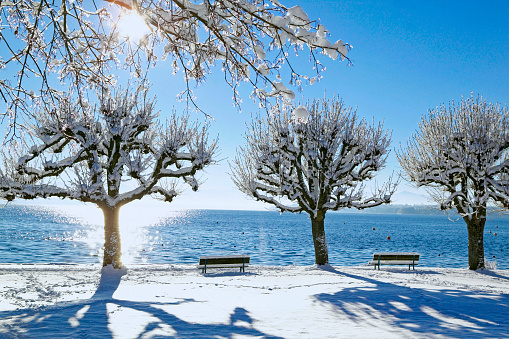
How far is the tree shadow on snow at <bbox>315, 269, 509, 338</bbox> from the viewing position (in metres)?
6.27

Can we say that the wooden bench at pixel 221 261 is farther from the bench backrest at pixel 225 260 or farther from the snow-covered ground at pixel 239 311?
the snow-covered ground at pixel 239 311

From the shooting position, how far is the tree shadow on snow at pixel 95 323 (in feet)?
19.0

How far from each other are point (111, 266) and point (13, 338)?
10164 millimetres

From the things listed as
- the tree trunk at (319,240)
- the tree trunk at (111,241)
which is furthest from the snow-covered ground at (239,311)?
the tree trunk at (319,240)

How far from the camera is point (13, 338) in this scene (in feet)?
17.9

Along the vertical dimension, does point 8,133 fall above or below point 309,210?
above

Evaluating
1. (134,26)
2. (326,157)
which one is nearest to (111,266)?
(326,157)

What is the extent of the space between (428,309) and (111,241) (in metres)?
12.5

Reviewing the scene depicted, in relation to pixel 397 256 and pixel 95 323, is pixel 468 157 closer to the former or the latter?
pixel 397 256

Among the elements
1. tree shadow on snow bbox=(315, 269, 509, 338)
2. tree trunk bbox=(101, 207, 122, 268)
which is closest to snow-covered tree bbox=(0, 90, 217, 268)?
tree trunk bbox=(101, 207, 122, 268)

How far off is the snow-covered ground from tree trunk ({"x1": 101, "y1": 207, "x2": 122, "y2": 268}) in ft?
11.1

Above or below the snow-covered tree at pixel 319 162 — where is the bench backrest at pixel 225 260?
below

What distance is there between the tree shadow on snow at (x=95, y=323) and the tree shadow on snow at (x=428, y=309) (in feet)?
7.71

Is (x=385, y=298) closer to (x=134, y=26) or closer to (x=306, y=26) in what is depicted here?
(x=306, y=26)
